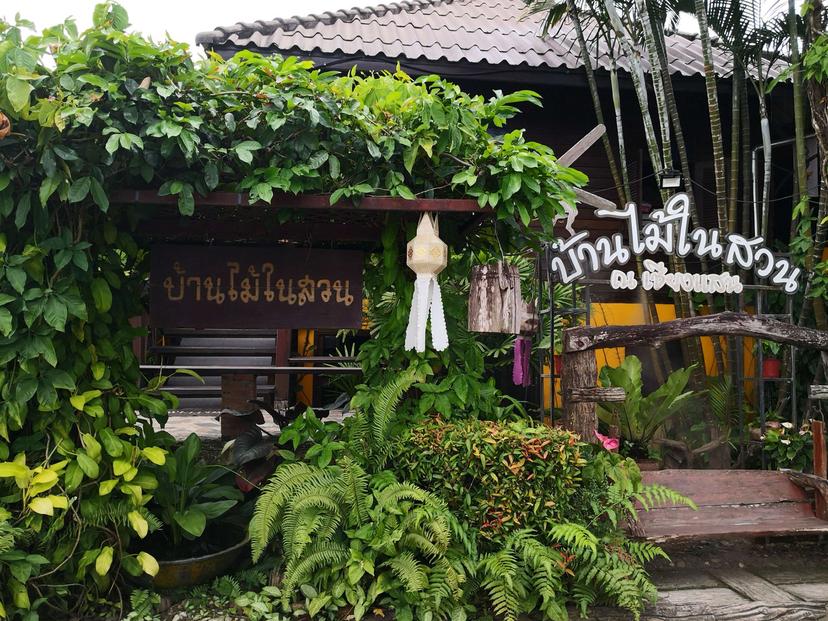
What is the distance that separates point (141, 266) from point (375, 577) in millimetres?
2683

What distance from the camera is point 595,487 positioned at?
4.23 meters

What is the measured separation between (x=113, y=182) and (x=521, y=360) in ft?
12.0

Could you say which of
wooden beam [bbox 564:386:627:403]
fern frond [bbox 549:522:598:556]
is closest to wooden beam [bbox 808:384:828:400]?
wooden beam [bbox 564:386:627:403]

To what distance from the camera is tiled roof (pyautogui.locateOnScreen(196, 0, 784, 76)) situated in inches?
285

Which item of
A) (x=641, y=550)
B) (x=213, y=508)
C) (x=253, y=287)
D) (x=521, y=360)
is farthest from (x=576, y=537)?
(x=253, y=287)

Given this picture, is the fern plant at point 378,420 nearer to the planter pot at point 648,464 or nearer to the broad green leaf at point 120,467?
the broad green leaf at point 120,467

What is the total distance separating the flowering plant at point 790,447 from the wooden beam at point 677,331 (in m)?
1.54

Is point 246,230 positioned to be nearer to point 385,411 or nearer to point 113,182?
point 113,182

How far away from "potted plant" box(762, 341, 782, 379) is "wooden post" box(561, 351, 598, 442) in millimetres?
3030

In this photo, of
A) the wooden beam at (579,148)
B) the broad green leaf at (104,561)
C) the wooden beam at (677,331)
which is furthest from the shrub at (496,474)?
the wooden beam at (579,148)

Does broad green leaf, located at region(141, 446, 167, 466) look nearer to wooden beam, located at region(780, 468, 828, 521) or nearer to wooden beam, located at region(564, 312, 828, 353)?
wooden beam, located at region(564, 312, 828, 353)

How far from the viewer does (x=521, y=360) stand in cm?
567

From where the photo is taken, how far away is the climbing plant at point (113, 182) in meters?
3.34

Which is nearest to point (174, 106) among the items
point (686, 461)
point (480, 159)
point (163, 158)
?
point (163, 158)
